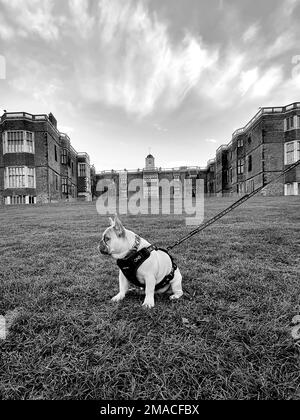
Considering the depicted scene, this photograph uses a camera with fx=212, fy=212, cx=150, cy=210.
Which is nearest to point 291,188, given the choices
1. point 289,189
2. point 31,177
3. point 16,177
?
point 289,189

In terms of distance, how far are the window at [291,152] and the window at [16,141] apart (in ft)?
112

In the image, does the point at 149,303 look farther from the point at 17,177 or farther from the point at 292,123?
the point at 292,123

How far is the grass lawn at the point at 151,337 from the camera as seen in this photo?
137cm

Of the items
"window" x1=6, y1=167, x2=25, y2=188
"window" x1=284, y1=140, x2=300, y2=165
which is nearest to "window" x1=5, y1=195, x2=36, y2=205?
"window" x1=6, y1=167, x2=25, y2=188

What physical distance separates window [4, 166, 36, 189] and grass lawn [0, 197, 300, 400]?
27590 millimetres

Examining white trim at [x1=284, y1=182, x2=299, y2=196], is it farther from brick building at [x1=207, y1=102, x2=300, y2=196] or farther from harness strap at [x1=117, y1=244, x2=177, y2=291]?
harness strap at [x1=117, y1=244, x2=177, y2=291]

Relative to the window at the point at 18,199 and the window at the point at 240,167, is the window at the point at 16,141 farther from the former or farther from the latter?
the window at the point at 240,167

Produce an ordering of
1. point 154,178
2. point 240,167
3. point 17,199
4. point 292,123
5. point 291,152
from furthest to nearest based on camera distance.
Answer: point 154,178 < point 240,167 < point 291,152 < point 292,123 < point 17,199

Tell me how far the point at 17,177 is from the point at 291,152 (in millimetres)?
36184

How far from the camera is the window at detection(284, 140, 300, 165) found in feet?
91.5

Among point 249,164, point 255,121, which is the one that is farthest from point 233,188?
point 255,121

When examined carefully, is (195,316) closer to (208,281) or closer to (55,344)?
(208,281)

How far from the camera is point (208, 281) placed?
3.05m

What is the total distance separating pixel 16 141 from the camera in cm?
2664
